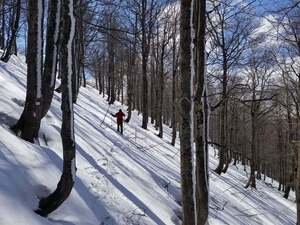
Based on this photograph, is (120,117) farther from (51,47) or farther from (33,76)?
(33,76)

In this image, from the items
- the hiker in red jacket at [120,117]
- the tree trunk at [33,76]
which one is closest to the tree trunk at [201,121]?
the tree trunk at [33,76]

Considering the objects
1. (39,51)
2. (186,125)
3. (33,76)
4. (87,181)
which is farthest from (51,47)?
(186,125)

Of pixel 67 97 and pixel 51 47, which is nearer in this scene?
pixel 67 97

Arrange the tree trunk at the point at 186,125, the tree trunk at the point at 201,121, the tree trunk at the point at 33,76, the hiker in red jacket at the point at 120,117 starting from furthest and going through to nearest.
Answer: the hiker in red jacket at the point at 120,117, the tree trunk at the point at 33,76, the tree trunk at the point at 201,121, the tree trunk at the point at 186,125

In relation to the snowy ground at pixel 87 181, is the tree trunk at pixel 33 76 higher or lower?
higher

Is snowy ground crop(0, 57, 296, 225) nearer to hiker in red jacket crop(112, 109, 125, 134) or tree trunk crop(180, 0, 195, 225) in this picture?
tree trunk crop(180, 0, 195, 225)

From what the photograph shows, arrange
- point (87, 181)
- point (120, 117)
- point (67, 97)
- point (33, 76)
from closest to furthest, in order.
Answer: point (67, 97)
point (33, 76)
point (87, 181)
point (120, 117)

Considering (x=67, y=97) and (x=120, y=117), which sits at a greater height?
(x=67, y=97)

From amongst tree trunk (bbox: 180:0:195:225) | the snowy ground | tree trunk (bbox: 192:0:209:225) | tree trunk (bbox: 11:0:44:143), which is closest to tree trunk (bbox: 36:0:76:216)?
the snowy ground

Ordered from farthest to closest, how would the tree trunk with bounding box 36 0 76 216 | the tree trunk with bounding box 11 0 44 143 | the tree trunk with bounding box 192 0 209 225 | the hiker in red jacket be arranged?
the hiker in red jacket < the tree trunk with bounding box 11 0 44 143 < the tree trunk with bounding box 192 0 209 225 < the tree trunk with bounding box 36 0 76 216

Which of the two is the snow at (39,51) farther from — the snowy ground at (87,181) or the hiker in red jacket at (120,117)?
the hiker in red jacket at (120,117)

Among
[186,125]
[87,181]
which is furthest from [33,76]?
[186,125]

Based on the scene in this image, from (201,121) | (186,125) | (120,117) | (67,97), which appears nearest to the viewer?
(67,97)

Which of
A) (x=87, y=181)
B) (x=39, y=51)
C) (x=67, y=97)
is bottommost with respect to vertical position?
(x=87, y=181)
